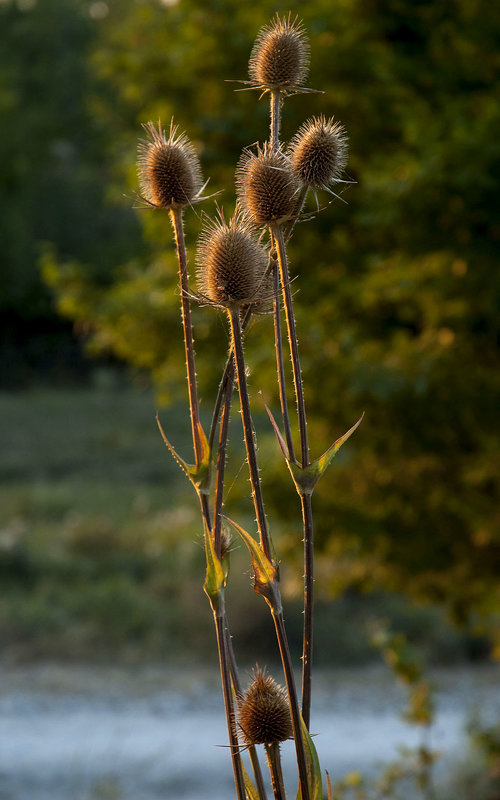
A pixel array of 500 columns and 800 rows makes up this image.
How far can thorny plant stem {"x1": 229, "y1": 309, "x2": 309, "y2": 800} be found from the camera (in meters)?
0.76

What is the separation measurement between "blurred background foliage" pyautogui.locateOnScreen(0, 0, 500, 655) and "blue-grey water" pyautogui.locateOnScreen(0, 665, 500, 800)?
5.40 ft

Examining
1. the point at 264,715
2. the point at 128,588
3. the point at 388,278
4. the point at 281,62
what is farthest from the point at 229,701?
the point at 128,588

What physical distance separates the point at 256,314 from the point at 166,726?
269 inches

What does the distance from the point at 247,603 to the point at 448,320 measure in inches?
193

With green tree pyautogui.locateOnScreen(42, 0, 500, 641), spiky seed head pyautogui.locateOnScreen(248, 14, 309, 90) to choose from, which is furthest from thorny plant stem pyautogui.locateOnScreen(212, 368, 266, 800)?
green tree pyautogui.locateOnScreen(42, 0, 500, 641)

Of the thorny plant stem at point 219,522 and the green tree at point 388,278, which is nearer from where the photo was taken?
the thorny plant stem at point 219,522

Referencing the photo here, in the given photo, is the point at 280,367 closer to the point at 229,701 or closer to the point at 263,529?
the point at 263,529

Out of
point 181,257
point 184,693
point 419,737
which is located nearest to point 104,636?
point 184,693

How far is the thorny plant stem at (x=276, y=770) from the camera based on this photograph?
802 mm

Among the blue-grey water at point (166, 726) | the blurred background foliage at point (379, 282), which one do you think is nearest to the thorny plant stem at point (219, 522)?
the blurred background foliage at point (379, 282)

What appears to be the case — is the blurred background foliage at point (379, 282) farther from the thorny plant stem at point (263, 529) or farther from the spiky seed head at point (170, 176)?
the thorny plant stem at point (263, 529)

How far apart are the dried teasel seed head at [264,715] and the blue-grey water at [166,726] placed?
475cm

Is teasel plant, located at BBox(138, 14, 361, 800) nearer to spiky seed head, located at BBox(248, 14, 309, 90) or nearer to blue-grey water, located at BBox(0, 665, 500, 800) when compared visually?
spiky seed head, located at BBox(248, 14, 309, 90)

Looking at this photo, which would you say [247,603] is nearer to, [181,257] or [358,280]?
[358,280]
